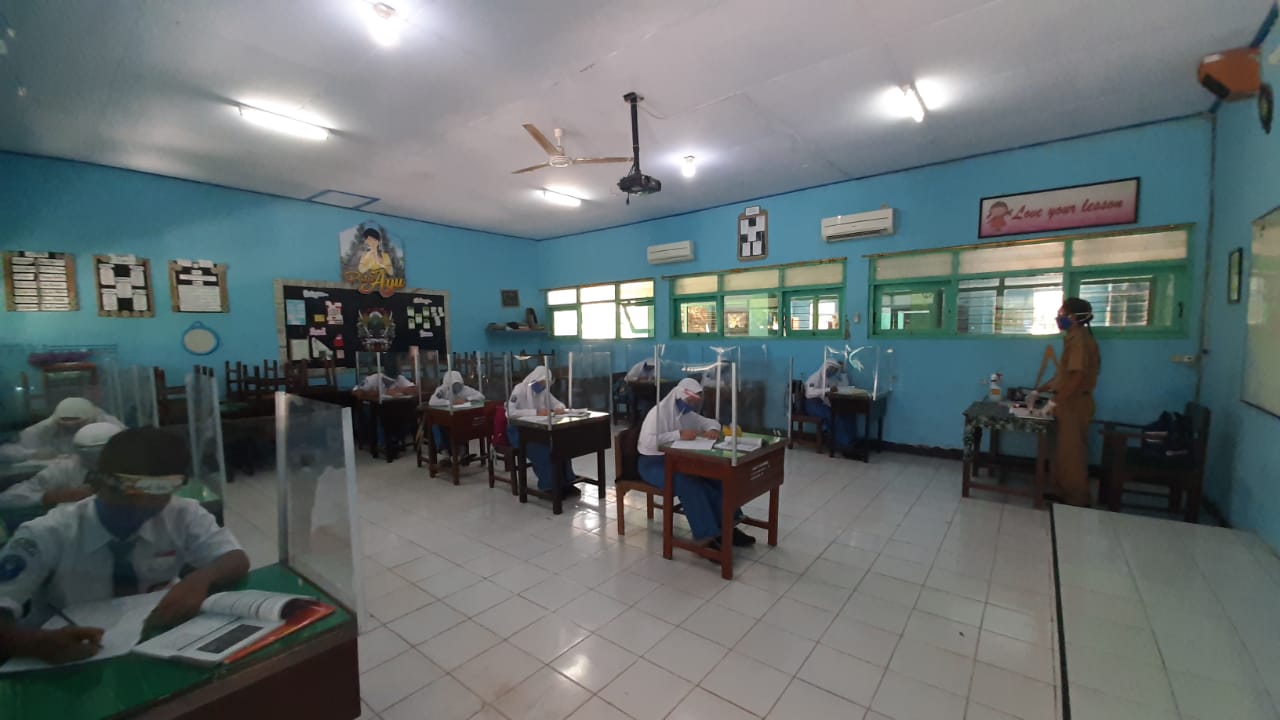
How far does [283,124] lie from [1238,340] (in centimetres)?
728

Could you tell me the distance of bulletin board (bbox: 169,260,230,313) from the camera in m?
5.38

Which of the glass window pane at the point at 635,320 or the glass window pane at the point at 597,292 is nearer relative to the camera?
the glass window pane at the point at 635,320

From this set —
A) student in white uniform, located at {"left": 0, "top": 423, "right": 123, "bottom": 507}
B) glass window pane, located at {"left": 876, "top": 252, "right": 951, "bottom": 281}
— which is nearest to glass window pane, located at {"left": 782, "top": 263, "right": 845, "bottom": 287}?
glass window pane, located at {"left": 876, "top": 252, "right": 951, "bottom": 281}

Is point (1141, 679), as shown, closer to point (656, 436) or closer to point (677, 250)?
point (656, 436)

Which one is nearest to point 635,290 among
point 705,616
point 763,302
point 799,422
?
point 763,302

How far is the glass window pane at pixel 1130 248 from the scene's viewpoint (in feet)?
13.8

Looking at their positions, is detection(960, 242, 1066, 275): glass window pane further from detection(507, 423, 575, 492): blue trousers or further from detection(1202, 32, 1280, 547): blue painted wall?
detection(507, 423, 575, 492): blue trousers

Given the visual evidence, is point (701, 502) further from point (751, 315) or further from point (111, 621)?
point (751, 315)

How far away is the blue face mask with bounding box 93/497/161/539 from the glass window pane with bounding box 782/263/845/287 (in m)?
6.20

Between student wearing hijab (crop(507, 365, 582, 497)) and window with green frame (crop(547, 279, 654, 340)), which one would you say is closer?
student wearing hijab (crop(507, 365, 582, 497))

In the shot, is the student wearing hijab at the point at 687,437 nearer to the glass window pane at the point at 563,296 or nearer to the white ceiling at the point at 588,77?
the white ceiling at the point at 588,77

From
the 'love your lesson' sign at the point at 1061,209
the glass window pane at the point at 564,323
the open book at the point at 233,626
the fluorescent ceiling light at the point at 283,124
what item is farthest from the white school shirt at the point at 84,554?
the glass window pane at the point at 564,323

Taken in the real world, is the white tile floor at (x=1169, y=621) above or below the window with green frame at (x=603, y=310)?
below

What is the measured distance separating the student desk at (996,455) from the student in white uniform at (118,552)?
4.73 meters
